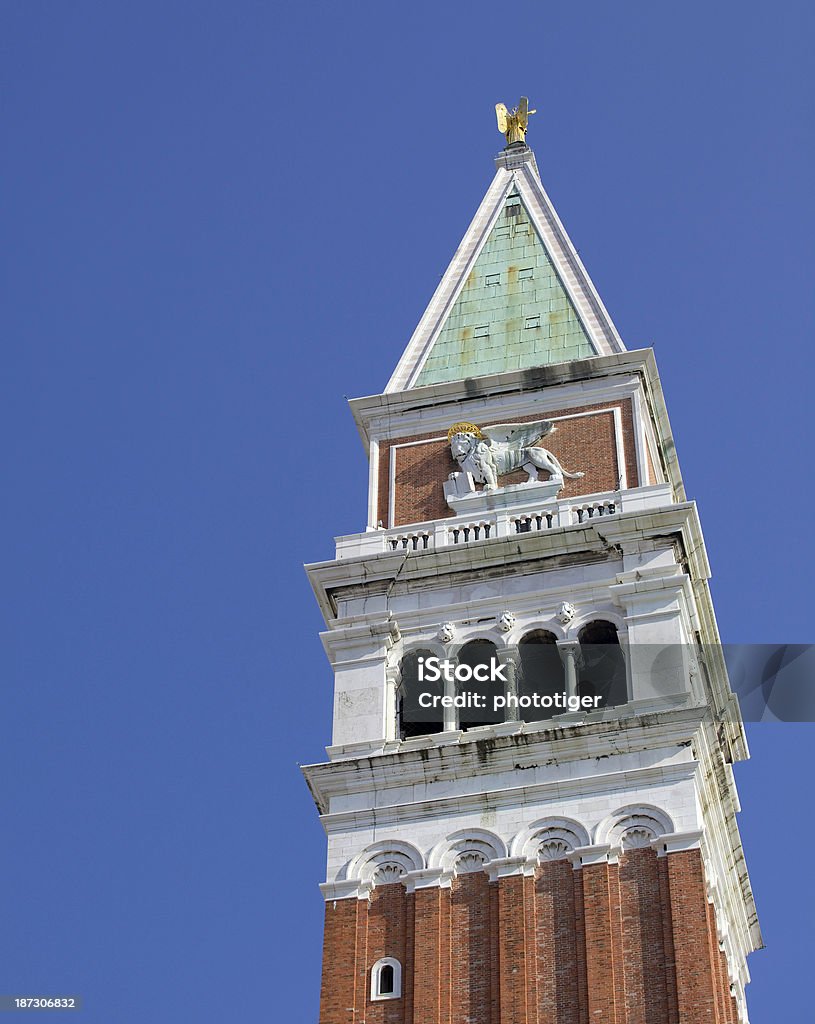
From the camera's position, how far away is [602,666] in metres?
51.6

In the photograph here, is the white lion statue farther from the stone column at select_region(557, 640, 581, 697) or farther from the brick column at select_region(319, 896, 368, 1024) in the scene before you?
the brick column at select_region(319, 896, 368, 1024)

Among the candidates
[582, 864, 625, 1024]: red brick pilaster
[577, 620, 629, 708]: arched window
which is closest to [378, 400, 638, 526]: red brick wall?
[577, 620, 629, 708]: arched window

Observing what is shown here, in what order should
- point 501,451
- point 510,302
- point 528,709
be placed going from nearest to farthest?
1. point 528,709
2. point 501,451
3. point 510,302

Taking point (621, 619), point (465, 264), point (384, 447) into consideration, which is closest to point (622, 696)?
point (621, 619)

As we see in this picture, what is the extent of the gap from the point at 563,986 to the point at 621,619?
31.5 ft

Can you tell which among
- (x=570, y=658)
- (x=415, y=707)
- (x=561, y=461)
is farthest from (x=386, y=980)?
(x=561, y=461)

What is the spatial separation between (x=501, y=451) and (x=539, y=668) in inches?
282

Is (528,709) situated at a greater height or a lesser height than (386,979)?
greater

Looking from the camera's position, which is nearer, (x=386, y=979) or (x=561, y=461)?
(x=386, y=979)

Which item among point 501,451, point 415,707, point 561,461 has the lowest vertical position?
point 415,707

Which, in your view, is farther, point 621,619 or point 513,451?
point 513,451

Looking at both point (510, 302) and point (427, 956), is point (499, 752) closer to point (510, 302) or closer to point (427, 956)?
point (427, 956)

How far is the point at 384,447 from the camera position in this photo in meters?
58.5

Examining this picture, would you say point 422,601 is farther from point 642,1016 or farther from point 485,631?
point 642,1016
